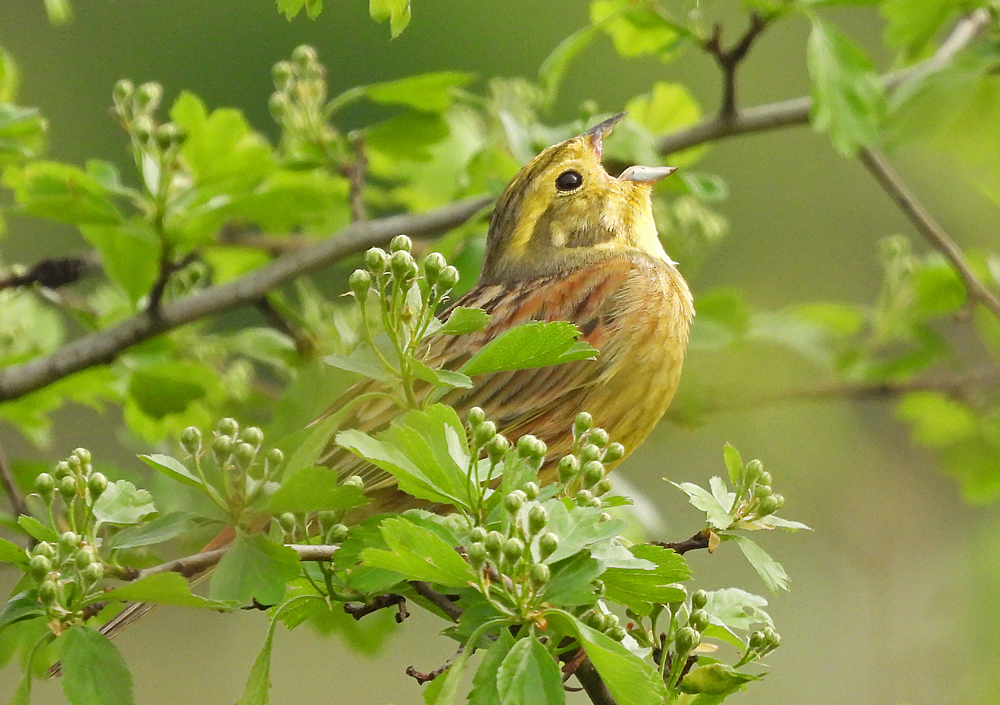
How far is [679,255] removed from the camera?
2471 mm

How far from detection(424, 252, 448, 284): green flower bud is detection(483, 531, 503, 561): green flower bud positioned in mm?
232

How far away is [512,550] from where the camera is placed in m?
1.01

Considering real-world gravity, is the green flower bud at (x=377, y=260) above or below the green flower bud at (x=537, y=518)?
above

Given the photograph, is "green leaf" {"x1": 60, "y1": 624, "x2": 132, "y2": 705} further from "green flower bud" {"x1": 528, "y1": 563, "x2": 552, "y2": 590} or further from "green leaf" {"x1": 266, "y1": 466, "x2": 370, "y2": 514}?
"green flower bud" {"x1": 528, "y1": 563, "x2": 552, "y2": 590}

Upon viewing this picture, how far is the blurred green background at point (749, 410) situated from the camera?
4094mm

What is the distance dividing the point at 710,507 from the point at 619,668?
22 centimetres

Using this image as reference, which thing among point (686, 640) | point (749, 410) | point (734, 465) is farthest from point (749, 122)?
point (686, 640)

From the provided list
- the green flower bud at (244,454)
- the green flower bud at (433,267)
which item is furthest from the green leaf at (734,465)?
the green flower bud at (244,454)

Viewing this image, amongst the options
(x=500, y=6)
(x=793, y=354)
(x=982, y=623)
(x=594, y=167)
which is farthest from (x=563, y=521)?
(x=500, y=6)

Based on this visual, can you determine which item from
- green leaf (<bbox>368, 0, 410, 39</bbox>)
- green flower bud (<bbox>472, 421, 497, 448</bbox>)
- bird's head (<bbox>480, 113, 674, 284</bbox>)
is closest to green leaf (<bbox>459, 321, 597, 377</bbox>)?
green flower bud (<bbox>472, 421, 497, 448</bbox>)

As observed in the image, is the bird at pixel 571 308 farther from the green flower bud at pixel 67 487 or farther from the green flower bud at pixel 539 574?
the green flower bud at pixel 539 574

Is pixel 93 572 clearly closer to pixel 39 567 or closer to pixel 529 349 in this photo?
pixel 39 567

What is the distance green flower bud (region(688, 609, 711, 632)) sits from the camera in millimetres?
1236

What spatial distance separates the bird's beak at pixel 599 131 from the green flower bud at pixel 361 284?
931mm
